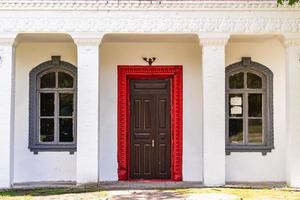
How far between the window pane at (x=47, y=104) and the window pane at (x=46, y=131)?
180 millimetres

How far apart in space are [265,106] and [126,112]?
3106mm

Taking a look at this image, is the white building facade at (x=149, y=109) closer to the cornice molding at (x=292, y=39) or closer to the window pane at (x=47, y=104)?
the window pane at (x=47, y=104)

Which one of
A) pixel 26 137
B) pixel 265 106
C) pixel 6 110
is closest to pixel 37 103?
pixel 26 137

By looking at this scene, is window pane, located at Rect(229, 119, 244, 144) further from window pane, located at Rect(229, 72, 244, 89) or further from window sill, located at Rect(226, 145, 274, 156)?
window pane, located at Rect(229, 72, 244, 89)

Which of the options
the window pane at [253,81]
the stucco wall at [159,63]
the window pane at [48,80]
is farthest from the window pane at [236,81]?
the window pane at [48,80]

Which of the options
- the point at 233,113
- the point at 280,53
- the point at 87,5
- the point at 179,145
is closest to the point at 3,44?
the point at 87,5

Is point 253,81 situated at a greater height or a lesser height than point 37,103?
greater

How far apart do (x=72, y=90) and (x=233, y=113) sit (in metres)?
3.65

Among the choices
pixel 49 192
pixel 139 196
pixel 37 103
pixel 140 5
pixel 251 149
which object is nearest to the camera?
pixel 139 196

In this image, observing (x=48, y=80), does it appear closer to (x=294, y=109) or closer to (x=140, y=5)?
(x=140, y=5)

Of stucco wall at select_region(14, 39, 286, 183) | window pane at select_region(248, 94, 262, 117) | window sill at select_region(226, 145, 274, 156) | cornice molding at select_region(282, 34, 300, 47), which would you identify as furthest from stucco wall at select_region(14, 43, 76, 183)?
cornice molding at select_region(282, 34, 300, 47)

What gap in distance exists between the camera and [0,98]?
1139cm

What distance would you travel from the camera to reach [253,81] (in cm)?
1296

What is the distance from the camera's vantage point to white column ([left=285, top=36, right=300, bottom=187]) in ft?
37.3
